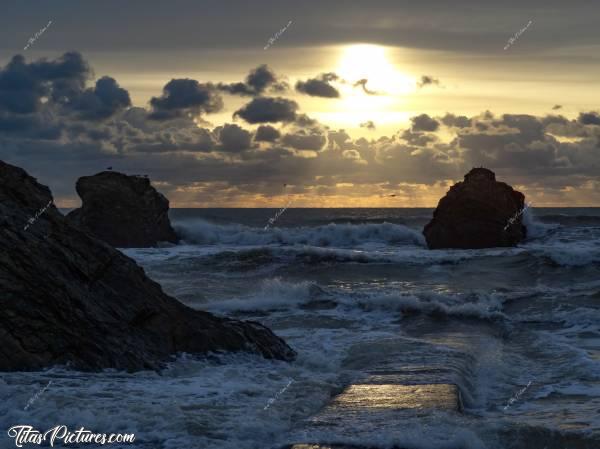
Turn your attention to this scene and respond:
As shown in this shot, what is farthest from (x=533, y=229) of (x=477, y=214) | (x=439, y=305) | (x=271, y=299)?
(x=271, y=299)

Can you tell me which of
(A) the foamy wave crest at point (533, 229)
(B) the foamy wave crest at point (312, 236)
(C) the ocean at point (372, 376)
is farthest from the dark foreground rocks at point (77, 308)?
(B) the foamy wave crest at point (312, 236)

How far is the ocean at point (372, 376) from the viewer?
8.12 m

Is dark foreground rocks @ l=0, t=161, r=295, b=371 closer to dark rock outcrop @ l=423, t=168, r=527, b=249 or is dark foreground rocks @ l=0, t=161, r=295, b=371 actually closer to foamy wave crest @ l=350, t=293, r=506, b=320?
foamy wave crest @ l=350, t=293, r=506, b=320

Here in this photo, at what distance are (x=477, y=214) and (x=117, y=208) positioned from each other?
18.4 meters

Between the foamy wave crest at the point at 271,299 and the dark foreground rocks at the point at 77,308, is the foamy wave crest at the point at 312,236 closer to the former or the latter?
the foamy wave crest at the point at 271,299

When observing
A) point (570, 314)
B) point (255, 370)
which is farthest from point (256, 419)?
point (570, 314)

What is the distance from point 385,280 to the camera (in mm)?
28219

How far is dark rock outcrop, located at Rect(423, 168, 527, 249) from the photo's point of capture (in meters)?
38.6

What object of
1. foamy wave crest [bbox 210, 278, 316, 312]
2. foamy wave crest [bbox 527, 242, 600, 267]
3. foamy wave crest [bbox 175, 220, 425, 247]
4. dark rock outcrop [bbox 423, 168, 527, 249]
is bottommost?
foamy wave crest [bbox 175, 220, 425, 247]

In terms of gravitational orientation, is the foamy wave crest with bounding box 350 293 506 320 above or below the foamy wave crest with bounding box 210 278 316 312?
below

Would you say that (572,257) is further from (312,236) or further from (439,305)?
(312,236)

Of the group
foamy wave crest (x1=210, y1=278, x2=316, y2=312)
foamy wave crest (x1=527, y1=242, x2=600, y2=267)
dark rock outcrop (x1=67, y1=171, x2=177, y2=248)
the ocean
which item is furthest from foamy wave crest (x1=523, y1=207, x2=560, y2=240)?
foamy wave crest (x1=210, y1=278, x2=316, y2=312)

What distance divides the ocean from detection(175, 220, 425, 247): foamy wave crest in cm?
2284

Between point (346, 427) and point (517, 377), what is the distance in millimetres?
5010
